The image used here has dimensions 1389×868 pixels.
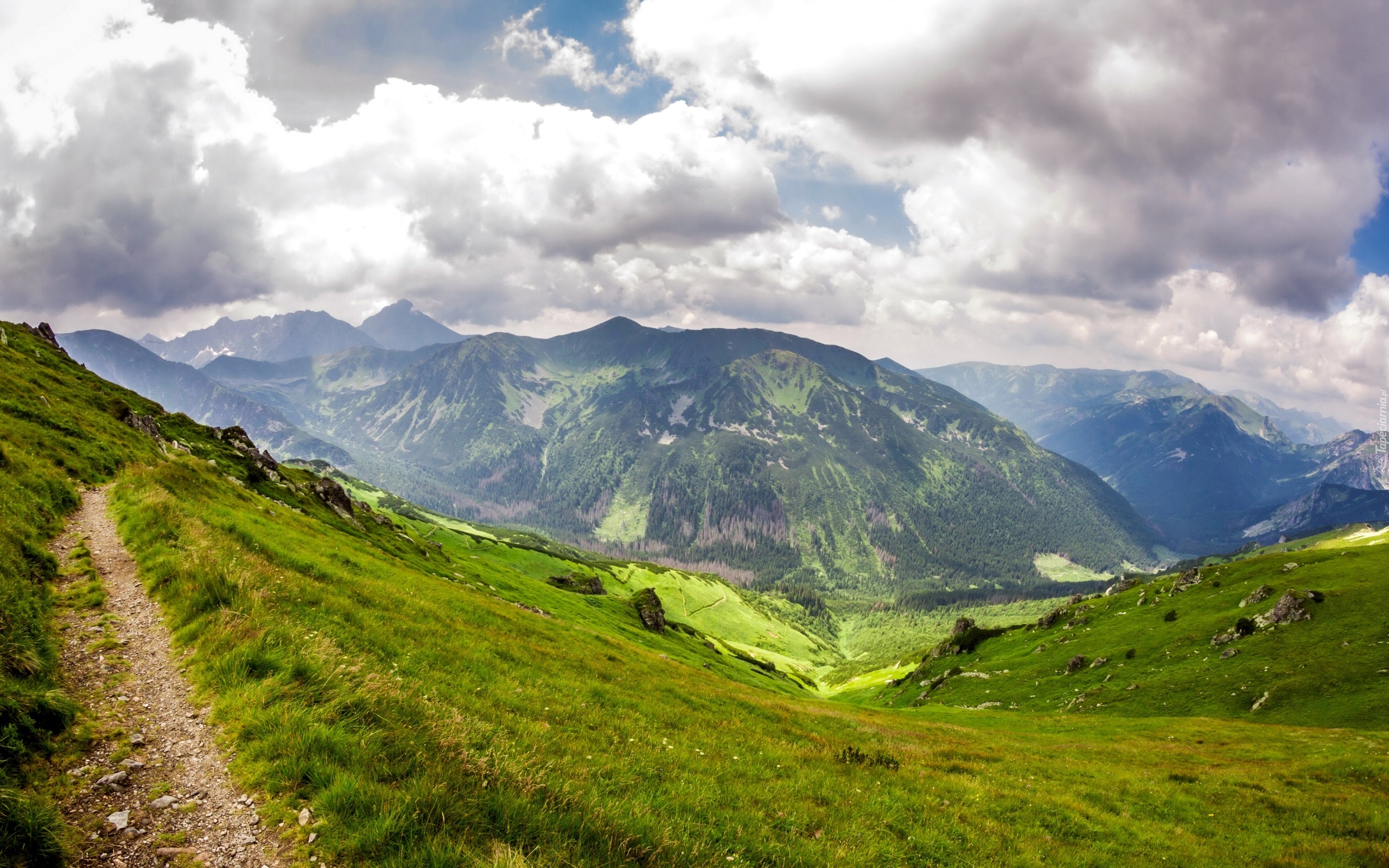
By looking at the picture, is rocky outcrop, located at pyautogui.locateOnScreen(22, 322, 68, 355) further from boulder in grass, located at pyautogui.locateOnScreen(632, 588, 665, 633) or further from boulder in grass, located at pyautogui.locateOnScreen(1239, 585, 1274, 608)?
boulder in grass, located at pyautogui.locateOnScreen(1239, 585, 1274, 608)

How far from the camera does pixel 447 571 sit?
67625 mm

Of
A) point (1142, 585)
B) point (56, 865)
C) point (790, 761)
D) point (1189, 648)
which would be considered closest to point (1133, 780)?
point (790, 761)

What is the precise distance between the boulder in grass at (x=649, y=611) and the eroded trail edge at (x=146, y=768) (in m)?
92.1

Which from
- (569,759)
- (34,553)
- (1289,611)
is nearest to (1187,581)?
(1289,611)

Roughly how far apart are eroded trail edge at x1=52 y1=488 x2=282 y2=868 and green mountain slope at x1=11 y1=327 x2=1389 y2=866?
0.58 feet

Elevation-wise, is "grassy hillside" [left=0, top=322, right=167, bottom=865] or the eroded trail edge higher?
"grassy hillside" [left=0, top=322, right=167, bottom=865]

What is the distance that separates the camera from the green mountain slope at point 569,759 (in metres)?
7.57

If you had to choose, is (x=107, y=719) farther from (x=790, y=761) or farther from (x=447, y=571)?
(x=447, y=571)

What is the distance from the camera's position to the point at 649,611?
105 metres

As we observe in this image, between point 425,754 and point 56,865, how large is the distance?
3.75m

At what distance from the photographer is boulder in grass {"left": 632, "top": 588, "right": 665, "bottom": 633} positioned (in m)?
103

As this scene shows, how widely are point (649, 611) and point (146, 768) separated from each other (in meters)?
102

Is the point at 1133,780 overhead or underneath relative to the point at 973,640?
overhead

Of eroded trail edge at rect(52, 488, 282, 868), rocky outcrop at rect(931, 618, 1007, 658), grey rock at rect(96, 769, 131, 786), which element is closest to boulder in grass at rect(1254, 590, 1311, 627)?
rocky outcrop at rect(931, 618, 1007, 658)
